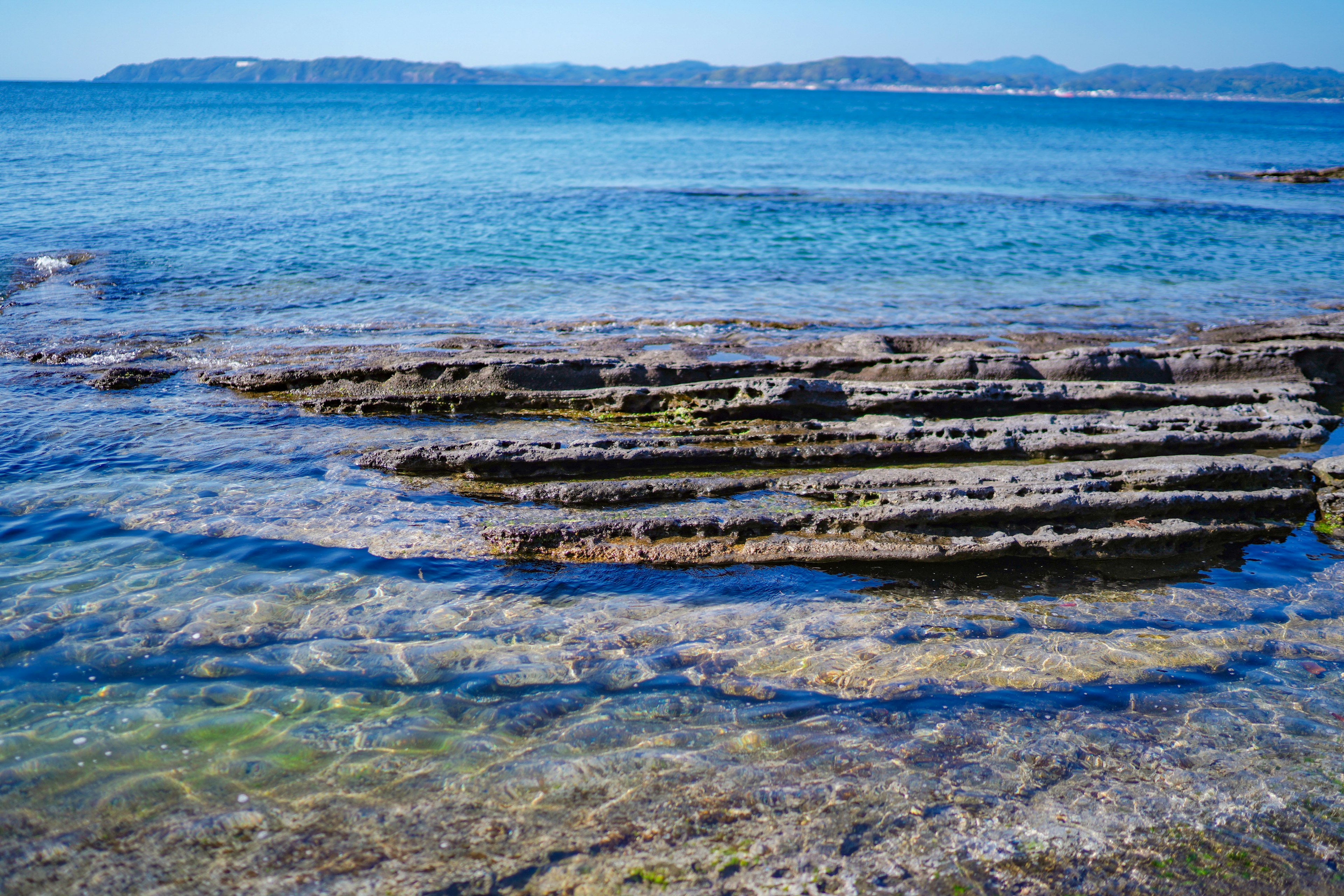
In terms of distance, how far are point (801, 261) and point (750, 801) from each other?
17.6 m

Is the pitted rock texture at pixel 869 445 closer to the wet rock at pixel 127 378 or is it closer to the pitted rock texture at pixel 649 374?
the pitted rock texture at pixel 649 374

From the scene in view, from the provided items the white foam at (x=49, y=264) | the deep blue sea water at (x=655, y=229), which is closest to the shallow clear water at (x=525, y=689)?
the deep blue sea water at (x=655, y=229)

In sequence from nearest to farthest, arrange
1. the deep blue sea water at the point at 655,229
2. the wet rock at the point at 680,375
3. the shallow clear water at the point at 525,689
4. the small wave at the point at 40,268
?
the shallow clear water at the point at 525,689, the wet rock at the point at 680,375, the small wave at the point at 40,268, the deep blue sea water at the point at 655,229

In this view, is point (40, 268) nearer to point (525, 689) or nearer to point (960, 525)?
point (525, 689)

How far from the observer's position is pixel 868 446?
8406 mm

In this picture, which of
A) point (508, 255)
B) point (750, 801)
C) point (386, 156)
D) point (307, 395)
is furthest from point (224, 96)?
point (750, 801)

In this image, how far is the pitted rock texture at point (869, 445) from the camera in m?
8.09

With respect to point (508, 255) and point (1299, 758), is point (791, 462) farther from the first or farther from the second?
point (508, 255)

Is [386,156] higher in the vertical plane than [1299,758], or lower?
higher

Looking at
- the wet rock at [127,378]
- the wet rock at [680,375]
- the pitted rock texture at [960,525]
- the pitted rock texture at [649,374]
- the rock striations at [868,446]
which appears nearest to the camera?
the pitted rock texture at [960,525]

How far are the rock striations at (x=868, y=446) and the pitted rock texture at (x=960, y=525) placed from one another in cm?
2

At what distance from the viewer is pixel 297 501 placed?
7.70m

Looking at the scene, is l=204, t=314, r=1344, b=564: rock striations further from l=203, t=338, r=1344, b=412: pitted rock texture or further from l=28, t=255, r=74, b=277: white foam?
l=28, t=255, r=74, b=277: white foam

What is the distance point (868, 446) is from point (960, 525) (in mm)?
1585
